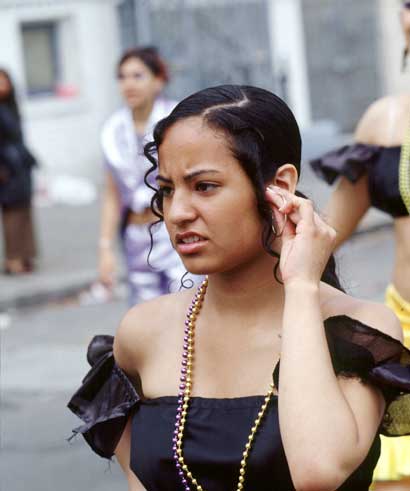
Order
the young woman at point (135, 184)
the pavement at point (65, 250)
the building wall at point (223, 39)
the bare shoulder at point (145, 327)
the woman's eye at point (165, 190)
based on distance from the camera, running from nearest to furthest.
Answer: the woman's eye at point (165, 190) < the bare shoulder at point (145, 327) < the young woman at point (135, 184) < the pavement at point (65, 250) < the building wall at point (223, 39)

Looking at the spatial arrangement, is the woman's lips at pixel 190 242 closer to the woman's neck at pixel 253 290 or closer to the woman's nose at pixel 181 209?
the woman's nose at pixel 181 209

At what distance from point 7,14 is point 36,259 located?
561 centimetres

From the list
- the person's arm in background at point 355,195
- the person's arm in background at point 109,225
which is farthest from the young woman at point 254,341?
the person's arm in background at point 109,225

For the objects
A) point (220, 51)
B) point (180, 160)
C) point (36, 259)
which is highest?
point (180, 160)

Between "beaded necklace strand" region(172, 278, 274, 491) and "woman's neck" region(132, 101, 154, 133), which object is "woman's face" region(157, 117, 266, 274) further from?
"woman's neck" region(132, 101, 154, 133)

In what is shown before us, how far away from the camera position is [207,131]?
9.81 ft

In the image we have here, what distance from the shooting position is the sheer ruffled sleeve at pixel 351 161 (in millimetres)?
5484

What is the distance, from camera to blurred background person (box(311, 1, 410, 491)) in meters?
5.26

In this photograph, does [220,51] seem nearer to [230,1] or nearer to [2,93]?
[230,1]

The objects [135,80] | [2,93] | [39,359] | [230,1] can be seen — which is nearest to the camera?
[135,80]

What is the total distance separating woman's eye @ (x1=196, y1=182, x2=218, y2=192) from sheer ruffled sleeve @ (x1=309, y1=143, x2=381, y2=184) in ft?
8.48

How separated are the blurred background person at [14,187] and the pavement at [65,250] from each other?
20 centimetres

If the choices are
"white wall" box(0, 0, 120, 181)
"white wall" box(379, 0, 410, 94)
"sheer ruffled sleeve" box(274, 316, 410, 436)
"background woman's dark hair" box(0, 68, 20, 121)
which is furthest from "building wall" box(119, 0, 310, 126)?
"sheer ruffled sleeve" box(274, 316, 410, 436)

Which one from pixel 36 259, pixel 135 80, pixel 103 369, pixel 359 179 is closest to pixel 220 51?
pixel 36 259
